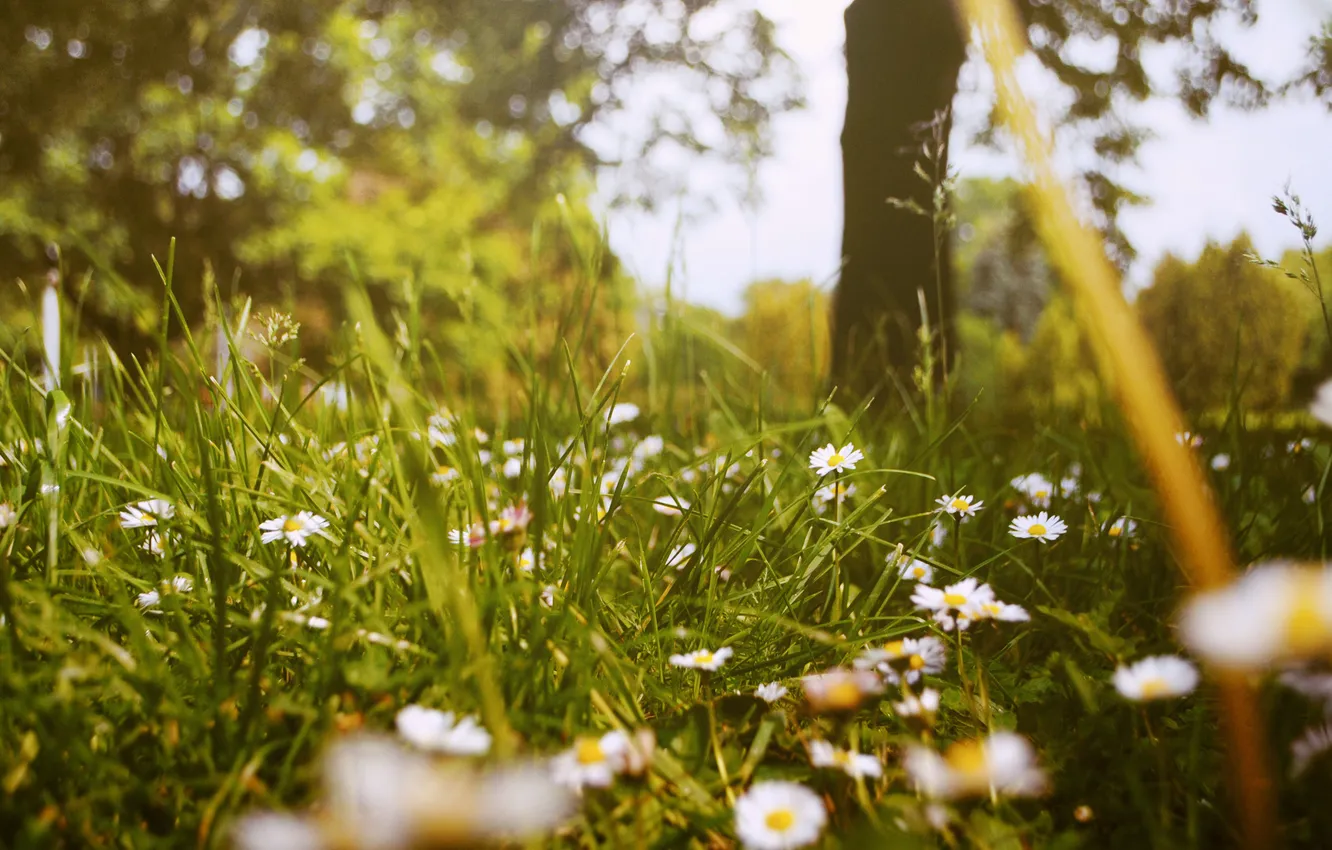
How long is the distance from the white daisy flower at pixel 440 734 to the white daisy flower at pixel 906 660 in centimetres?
44

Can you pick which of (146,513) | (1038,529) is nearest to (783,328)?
(1038,529)

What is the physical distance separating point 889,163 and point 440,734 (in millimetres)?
3001

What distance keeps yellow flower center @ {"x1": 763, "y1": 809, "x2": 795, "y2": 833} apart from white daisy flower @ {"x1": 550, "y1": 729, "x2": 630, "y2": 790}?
0.15 metres

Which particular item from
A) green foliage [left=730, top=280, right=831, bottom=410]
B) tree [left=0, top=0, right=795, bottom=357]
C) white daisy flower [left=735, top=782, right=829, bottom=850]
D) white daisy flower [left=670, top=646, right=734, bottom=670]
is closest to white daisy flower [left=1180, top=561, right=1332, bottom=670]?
white daisy flower [left=735, top=782, right=829, bottom=850]

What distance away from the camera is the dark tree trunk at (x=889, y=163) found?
3.25 meters

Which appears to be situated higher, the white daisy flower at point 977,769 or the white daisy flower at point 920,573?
the white daisy flower at point 920,573

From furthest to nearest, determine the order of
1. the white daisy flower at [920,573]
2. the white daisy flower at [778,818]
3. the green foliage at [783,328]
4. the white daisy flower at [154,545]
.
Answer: the green foliage at [783,328] < the white daisy flower at [920,573] < the white daisy flower at [154,545] < the white daisy flower at [778,818]

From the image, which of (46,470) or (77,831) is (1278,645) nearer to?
(77,831)

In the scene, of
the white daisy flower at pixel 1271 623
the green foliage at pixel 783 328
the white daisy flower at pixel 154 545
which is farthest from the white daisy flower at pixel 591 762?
the green foliage at pixel 783 328

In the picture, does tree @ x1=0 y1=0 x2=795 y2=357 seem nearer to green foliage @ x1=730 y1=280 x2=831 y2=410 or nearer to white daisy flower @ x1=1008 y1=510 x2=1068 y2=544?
green foliage @ x1=730 y1=280 x2=831 y2=410

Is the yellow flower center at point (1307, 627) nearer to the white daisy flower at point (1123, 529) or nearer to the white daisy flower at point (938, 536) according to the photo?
the white daisy flower at point (1123, 529)

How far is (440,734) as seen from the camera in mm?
792

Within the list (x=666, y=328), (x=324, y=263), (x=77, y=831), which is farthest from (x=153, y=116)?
(x=77, y=831)

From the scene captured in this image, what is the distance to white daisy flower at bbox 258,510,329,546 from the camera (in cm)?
110
